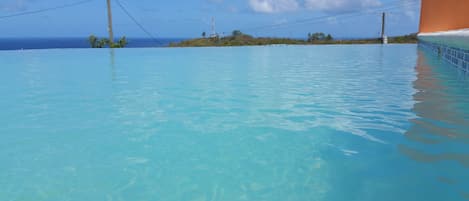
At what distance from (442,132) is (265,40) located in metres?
22.1

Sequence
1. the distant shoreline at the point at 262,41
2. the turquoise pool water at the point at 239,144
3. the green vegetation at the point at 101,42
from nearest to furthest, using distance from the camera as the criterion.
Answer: the turquoise pool water at the point at 239,144 → the green vegetation at the point at 101,42 → the distant shoreline at the point at 262,41

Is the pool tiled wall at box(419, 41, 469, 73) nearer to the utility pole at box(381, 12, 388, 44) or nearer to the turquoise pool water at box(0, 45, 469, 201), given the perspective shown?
the turquoise pool water at box(0, 45, 469, 201)

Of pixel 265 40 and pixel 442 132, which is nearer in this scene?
pixel 442 132

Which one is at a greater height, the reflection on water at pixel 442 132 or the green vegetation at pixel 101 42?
the green vegetation at pixel 101 42

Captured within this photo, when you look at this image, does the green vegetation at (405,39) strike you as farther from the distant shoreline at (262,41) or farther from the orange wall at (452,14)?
the orange wall at (452,14)

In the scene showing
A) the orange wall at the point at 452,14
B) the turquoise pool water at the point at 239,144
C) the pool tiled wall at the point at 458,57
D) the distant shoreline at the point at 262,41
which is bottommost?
the turquoise pool water at the point at 239,144

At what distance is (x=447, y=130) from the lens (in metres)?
2.97

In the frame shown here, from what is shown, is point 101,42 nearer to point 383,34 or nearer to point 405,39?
point 383,34

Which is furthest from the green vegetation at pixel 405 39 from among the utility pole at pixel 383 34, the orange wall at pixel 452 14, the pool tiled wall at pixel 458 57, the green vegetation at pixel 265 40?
the pool tiled wall at pixel 458 57

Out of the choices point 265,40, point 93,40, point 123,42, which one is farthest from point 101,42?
point 265,40

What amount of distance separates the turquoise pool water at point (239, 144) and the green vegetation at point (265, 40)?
17940 millimetres

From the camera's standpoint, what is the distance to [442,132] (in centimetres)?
293

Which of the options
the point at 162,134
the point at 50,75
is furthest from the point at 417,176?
the point at 50,75

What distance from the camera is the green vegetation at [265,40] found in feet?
73.5
